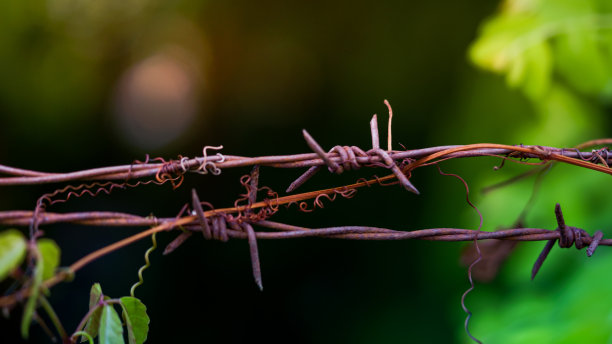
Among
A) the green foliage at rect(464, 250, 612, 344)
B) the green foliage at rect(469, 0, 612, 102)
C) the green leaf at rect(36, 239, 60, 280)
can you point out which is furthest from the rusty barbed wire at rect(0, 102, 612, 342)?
the green foliage at rect(469, 0, 612, 102)

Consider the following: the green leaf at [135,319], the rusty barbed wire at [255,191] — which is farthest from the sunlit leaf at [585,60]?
the green leaf at [135,319]

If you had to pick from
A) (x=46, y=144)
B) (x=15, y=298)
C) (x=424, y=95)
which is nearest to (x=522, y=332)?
(x=15, y=298)

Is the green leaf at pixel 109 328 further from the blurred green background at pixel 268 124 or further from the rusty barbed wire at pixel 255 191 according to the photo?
the blurred green background at pixel 268 124

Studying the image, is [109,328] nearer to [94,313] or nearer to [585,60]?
[94,313]

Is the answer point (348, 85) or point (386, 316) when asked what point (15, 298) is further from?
point (348, 85)

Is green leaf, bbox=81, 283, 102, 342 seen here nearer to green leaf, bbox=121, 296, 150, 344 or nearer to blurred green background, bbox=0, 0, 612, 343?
green leaf, bbox=121, 296, 150, 344

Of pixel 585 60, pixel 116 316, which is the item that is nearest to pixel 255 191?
pixel 116 316
